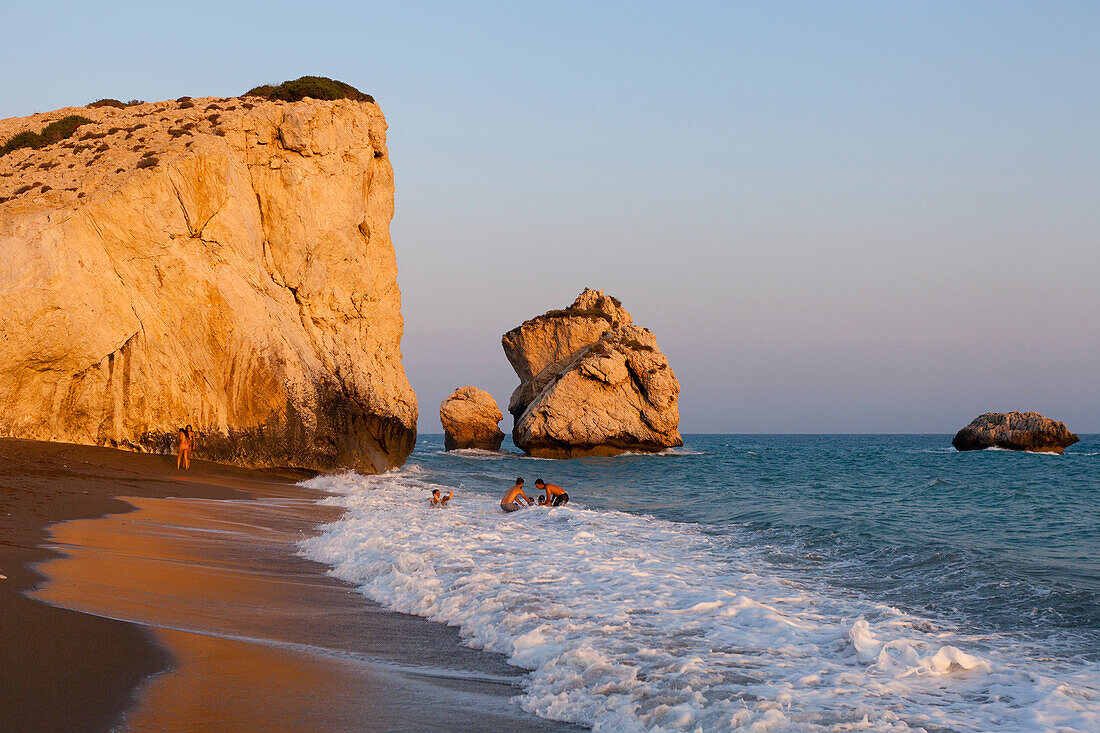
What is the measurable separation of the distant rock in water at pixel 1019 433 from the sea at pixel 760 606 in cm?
4495

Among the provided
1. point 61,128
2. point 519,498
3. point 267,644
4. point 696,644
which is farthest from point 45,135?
point 696,644

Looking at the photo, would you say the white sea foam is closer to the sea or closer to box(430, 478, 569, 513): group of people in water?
the sea

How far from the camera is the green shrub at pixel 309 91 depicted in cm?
2727

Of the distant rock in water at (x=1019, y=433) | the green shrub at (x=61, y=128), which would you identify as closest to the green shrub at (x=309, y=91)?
the green shrub at (x=61, y=128)

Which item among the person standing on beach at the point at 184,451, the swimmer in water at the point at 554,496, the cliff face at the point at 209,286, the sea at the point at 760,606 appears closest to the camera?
the sea at the point at 760,606

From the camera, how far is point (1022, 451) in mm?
56438

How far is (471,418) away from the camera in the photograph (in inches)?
2189

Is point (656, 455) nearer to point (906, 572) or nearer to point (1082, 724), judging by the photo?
point (906, 572)

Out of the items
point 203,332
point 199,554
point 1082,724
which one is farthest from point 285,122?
point 1082,724

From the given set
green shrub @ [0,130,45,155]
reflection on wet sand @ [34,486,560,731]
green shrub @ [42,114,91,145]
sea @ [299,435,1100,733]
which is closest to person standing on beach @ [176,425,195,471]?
sea @ [299,435,1100,733]

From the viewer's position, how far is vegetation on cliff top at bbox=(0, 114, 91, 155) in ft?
81.2

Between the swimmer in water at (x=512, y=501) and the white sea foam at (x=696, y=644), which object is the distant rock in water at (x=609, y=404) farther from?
the white sea foam at (x=696, y=644)

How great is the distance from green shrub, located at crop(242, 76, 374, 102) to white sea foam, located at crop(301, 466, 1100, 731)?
2094 cm

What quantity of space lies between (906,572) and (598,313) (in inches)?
1865
